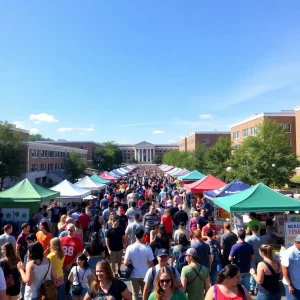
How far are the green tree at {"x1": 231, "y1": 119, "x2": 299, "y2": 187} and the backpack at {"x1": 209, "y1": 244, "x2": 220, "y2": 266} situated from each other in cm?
2000

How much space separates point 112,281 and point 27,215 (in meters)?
9.25

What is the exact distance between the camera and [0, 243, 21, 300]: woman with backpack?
184 inches

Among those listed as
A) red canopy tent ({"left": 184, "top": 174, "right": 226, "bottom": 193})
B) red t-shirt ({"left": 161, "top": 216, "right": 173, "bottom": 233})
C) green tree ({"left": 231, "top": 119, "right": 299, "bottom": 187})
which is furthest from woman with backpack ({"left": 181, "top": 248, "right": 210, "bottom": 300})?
green tree ({"left": 231, "top": 119, "right": 299, "bottom": 187})

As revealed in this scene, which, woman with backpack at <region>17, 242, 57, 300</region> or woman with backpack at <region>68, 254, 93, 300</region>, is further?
woman with backpack at <region>68, 254, 93, 300</region>

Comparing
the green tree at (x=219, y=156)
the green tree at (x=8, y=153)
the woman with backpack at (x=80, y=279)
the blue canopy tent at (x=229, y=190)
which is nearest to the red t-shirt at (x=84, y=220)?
the woman with backpack at (x=80, y=279)

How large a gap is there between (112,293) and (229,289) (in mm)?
1312

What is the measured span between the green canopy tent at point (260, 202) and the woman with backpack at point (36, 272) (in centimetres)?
588

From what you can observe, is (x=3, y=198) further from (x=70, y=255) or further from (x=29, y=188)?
(x=70, y=255)

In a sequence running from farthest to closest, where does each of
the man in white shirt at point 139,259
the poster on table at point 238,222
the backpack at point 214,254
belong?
the poster on table at point 238,222 < the backpack at point 214,254 < the man in white shirt at point 139,259

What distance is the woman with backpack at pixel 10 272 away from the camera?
15.4 ft

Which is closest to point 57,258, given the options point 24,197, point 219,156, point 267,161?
point 24,197

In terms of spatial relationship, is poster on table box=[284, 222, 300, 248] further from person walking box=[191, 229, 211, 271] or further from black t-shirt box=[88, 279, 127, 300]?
black t-shirt box=[88, 279, 127, 300]

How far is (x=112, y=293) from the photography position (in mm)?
3559

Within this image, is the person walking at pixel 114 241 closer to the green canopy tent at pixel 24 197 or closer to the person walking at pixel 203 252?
the person walking at pixel 203 252
